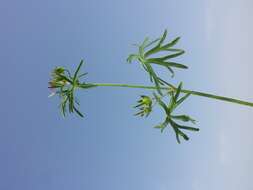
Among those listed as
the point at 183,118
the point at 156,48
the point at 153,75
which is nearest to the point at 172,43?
the point at 156,48

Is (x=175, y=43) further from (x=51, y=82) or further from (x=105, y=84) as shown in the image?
(x=51, y=82)

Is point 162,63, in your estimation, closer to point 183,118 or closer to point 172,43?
point 172,43

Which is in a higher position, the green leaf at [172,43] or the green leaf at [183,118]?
the green leaf at [172,43]

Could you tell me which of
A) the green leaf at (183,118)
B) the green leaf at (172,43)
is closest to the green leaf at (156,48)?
the green leaf at (172,43)

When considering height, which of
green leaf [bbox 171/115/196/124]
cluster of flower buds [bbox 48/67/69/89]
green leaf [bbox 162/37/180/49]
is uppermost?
green leaf [bbox 162/37/180/49]

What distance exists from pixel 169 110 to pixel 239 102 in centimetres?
66

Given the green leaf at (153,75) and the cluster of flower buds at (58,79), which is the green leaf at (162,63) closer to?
the green leaf at (153,75)

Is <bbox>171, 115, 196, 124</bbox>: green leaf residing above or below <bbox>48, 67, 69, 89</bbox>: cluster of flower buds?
below

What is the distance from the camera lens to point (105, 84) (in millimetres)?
2463

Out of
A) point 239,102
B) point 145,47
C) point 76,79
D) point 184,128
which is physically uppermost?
point 145,47

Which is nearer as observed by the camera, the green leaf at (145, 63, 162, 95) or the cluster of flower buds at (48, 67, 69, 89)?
the green leaf at (145, 63, 162, 95)

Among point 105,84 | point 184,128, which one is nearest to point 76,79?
point 105,84

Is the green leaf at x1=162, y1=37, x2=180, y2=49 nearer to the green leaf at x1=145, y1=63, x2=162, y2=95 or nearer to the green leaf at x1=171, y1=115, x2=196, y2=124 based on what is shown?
the green leaf at x1=145, y1=63, x2=162, y2=95

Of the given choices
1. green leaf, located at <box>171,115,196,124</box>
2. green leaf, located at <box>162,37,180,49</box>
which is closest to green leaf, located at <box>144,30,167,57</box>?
green leaf, located at <box>162,37,180,49</box>
